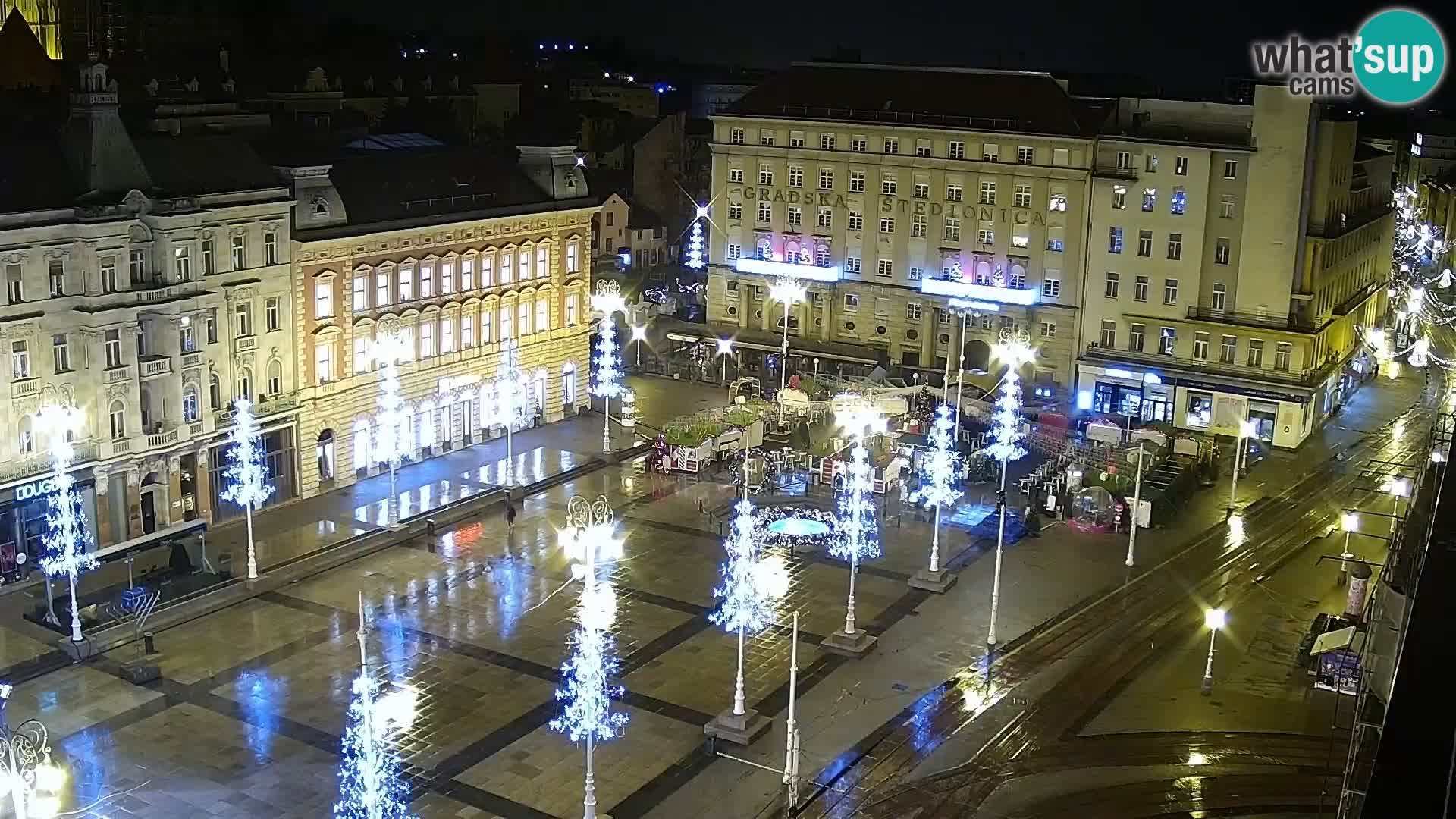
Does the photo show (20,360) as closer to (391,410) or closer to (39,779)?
(391,410)

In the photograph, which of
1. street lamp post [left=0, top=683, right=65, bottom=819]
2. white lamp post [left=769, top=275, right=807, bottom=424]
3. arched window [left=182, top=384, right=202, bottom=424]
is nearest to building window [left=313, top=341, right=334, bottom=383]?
arched window [left=182, top=384, right=202, bottom=424]

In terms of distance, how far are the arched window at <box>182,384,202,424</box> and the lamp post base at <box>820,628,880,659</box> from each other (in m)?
27.5

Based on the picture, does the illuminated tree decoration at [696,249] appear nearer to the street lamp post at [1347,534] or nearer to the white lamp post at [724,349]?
the white lamp post at [724,349]

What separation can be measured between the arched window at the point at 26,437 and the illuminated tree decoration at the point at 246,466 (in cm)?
749

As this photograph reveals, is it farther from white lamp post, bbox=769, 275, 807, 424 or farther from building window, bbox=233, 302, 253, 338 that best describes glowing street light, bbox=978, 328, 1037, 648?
building window, bbox=233, 302, 253, 338

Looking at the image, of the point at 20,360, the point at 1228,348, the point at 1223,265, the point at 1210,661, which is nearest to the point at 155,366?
the point at 20,360

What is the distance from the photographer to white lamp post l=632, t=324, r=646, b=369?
300 feet

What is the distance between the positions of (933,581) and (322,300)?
29739 mm

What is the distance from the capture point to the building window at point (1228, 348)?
77.1 metres

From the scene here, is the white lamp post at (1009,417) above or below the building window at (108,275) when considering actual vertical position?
below

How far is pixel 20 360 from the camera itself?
51.4 m

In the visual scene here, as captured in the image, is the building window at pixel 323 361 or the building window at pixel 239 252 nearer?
the building window at pixel 239 252

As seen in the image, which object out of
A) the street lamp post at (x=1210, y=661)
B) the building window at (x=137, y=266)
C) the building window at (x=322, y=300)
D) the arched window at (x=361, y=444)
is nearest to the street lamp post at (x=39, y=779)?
the building window at (x=137, y=266)

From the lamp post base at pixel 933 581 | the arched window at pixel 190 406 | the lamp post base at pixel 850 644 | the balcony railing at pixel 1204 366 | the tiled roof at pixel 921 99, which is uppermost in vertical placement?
the tiled roof at pixel 921 99
